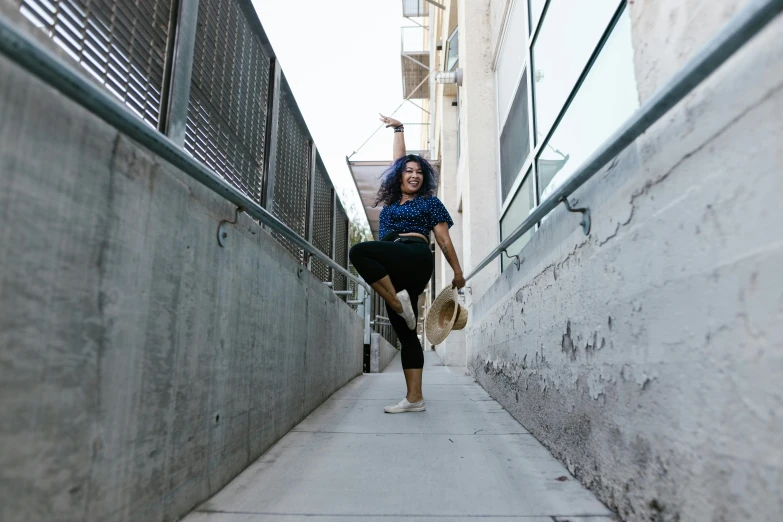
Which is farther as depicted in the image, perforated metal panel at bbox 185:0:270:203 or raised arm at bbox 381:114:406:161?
raised arm at bbox 381:114:406:161

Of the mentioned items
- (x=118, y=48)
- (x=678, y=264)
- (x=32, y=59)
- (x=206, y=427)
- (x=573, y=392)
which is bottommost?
(x=206, y=427)

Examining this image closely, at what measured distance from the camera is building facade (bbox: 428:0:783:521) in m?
0.89

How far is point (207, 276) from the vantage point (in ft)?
5.43

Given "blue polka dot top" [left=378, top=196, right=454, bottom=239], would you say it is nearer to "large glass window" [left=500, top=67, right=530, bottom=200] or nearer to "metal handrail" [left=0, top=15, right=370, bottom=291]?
"large glass window" [left=500, top=67, right=530, bottom=200]

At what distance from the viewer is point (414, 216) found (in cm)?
321

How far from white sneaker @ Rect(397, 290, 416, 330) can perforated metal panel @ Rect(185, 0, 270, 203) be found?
101cm

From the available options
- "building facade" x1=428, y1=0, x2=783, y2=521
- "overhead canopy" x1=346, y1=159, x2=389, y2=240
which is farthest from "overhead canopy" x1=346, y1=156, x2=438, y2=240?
"building facade" x1=428, y1=0, x2=783, y2=521

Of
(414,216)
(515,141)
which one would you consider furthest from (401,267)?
(515,141)

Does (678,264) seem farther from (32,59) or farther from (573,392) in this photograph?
(32,59)

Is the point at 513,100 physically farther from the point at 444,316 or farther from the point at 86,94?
the point at 86,94

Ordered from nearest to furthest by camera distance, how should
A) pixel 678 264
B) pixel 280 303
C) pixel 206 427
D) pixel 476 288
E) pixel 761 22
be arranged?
pixel 761 22
pixel 678 264
pixel 206 427
pixel 280 303
pixel 476 288

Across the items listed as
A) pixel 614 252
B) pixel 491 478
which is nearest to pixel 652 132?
pixel 614 252

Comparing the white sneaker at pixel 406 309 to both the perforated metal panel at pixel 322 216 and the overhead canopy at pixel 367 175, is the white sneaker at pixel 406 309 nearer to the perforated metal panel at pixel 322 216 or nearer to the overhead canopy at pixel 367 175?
the perforated metal panel at pixel 322 216

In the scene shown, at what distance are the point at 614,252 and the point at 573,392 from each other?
1.98 ft
